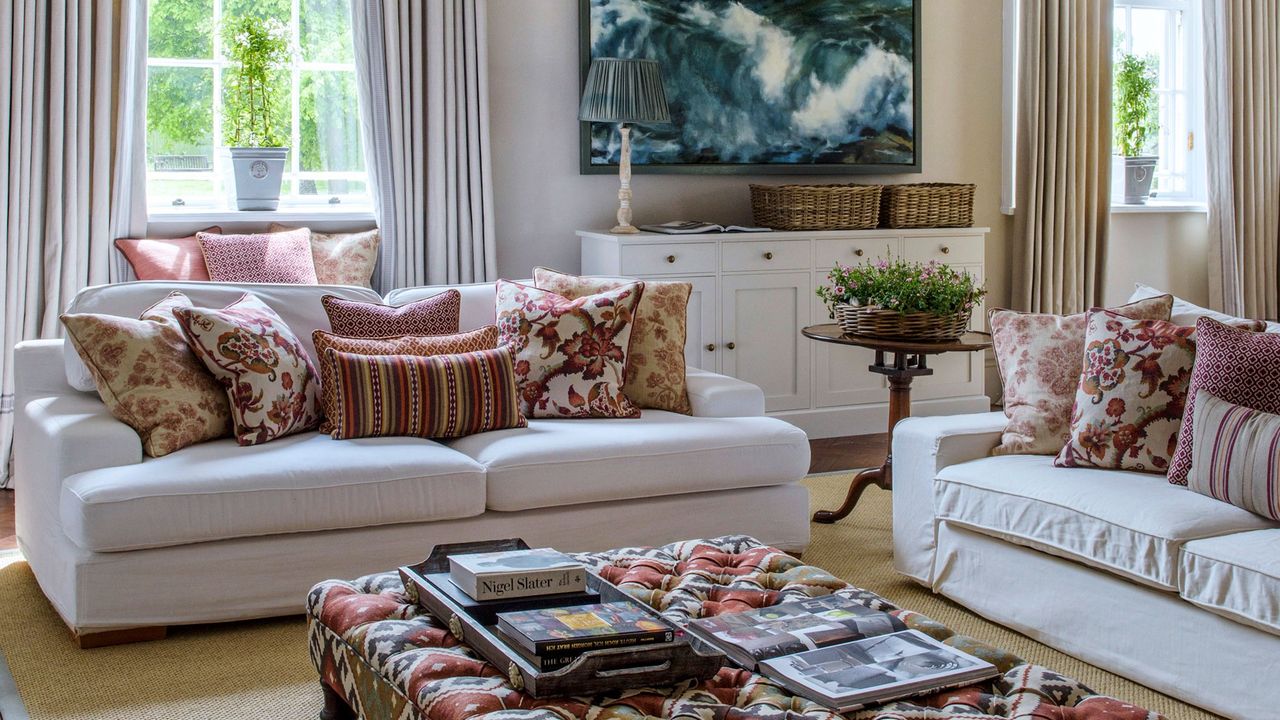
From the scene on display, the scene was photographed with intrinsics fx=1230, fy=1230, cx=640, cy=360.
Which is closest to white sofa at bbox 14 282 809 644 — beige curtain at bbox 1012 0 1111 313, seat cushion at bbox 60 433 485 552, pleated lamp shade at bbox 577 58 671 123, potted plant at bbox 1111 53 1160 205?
seat cushion at bbox 60 433 485 552

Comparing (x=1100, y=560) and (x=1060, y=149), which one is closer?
(x=1100, y=560)

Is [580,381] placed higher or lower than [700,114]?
lower

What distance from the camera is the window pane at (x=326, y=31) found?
486cm

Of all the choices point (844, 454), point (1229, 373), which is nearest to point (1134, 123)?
point (844, 454)

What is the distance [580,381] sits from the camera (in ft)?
11.9

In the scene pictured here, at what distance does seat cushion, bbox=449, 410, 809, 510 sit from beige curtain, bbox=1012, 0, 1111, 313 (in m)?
2.90

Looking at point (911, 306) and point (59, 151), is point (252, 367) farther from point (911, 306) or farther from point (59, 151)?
point (911, 306)

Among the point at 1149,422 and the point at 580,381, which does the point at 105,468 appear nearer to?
the point at 580,381

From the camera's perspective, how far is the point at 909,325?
3574 millimetres

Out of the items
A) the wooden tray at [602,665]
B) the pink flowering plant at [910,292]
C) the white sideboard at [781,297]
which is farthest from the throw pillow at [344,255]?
the wooden tray at [602,665]

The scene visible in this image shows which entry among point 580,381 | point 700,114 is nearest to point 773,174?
point 700,114

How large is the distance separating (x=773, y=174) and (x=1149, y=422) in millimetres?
2861

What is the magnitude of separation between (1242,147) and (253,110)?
4921 mm

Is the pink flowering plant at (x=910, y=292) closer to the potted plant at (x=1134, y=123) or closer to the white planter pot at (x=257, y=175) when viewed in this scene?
the white planter pot at (x=257, y=175)
